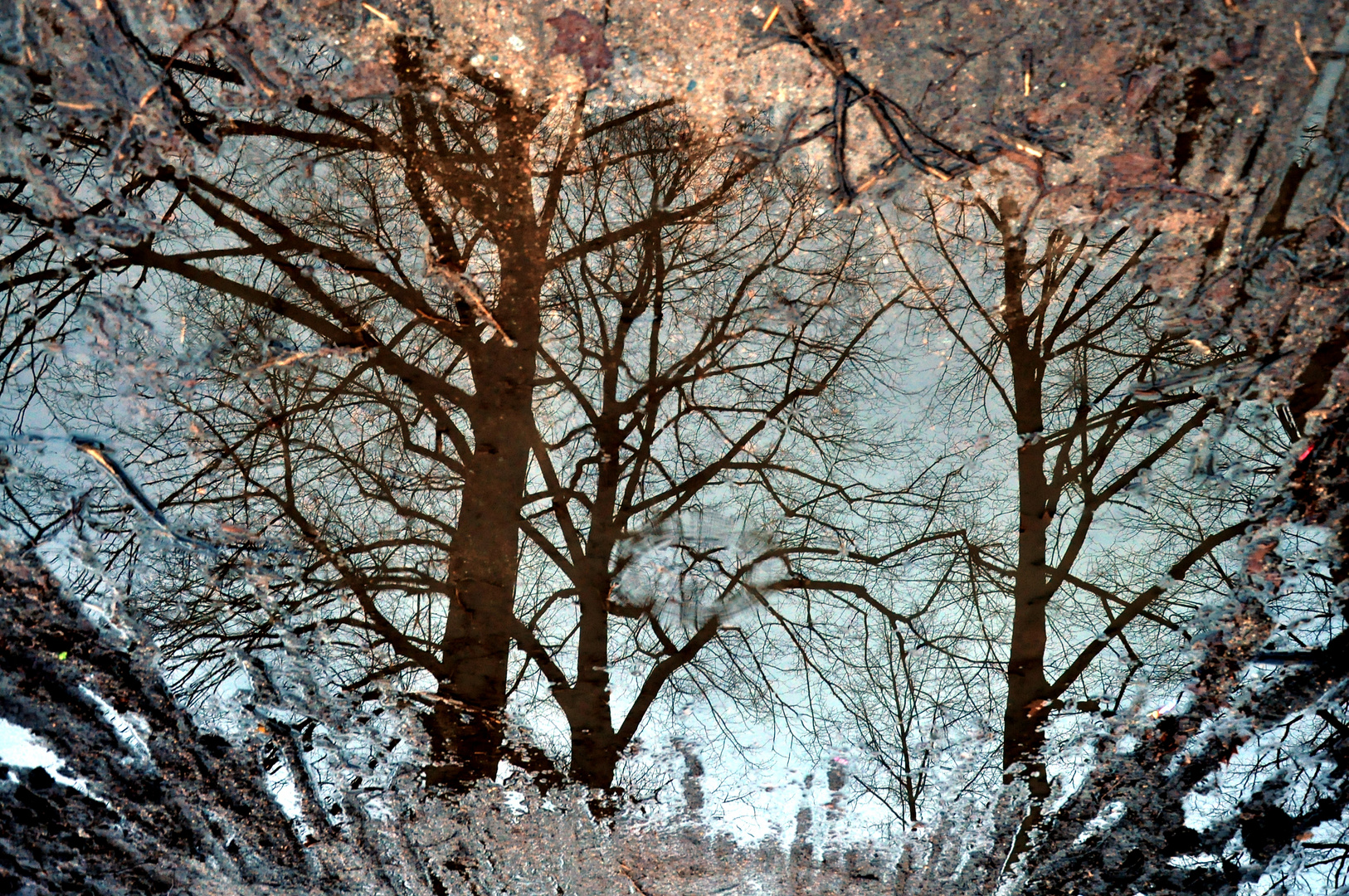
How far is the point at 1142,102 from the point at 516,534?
650 millimetres

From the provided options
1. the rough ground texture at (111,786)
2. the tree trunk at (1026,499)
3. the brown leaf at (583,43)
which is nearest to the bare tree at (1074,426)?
the tree trunk at (1026,499)

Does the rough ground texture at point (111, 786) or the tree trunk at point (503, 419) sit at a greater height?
the tree trunk at point (503, 419)

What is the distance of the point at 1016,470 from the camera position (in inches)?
26.7

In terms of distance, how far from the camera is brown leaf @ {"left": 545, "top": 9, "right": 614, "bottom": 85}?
2.14 feet

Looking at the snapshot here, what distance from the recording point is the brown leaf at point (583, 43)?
2.14ft

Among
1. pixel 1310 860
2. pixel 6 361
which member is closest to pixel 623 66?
pixel 6 361

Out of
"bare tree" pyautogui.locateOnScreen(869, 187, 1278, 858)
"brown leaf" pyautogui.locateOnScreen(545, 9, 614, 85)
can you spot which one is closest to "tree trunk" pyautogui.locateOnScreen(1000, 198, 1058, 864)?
"bare tree" pyautogui.locateOnScreen(869, 187, 1278, 858)

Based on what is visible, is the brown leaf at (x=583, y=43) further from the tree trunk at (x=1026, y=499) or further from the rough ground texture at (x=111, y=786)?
the rough ground texture at (x=111, y=786)

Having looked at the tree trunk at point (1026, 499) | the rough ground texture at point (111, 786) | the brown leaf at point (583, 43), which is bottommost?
the rough ground texture at point (111, 786)

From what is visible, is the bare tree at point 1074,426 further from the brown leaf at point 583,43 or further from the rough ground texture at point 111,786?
the rough ground texture at point 111,786

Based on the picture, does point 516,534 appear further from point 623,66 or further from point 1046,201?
point 1046,201

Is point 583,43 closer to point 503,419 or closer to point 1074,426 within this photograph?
point 503,419

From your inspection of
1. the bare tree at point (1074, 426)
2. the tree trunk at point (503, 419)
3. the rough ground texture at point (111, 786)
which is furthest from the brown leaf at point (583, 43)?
the rough ground texture at point (111, 786)

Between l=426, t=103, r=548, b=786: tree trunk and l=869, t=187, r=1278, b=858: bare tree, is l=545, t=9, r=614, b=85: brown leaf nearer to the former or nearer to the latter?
l=426, t=103, r=548, b=786: tree trunk
